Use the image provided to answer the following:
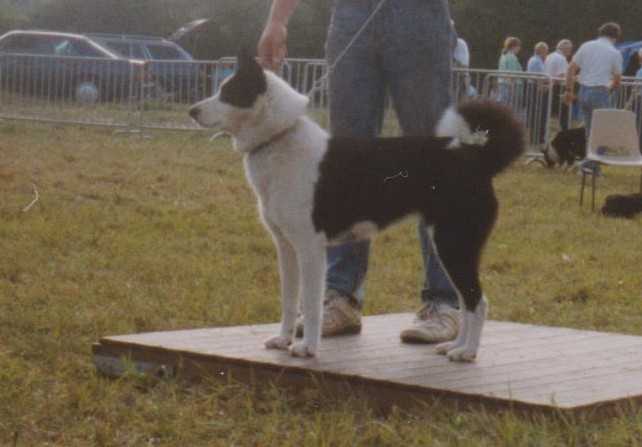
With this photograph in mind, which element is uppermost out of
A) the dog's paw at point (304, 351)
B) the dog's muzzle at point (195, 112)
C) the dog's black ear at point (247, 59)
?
the dog's black ear at point (247, 59)

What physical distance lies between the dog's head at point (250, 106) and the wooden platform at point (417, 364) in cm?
87

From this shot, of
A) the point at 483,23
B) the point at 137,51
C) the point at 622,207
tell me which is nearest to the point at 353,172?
the point at 622,207

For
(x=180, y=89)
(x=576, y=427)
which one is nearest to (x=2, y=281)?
(x=576, y=427)

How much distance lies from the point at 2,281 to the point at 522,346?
312cm

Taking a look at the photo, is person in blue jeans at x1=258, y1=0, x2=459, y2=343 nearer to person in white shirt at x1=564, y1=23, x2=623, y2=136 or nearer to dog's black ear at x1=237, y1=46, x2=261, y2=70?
dog's black ear at x1=237, y1=46, x2=261, y2=70

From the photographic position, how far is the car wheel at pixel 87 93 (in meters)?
20.0

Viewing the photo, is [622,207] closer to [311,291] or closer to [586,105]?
[586,105]

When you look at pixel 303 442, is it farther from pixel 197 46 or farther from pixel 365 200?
pixel 197 46

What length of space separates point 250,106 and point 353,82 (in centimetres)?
73

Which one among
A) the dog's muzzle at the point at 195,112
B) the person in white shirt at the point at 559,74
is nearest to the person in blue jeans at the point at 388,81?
the dog's muzzle at the point at 195,112

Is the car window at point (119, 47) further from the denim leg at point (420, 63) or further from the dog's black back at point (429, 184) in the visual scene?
the dog's black back at point (429, 184)

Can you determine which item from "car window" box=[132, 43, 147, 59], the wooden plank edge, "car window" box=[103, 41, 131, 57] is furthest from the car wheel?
the wooden plank edge

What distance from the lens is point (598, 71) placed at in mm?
16547

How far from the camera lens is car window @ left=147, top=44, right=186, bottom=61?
2997 centimetres
